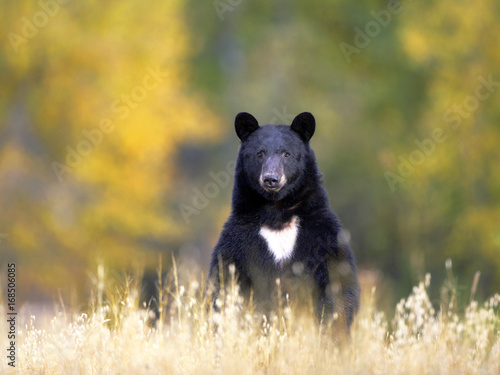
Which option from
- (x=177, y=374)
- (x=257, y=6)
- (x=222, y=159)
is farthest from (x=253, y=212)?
(x=257, y=6)

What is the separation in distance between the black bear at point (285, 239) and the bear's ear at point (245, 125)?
0.76 feet

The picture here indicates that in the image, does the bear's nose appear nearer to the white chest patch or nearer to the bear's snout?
the bear's snout

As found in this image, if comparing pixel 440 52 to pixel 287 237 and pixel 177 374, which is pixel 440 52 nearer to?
pixel 287 237

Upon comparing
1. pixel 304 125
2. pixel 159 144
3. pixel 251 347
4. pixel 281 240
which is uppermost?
pixel 159 144

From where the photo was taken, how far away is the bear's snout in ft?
17.2

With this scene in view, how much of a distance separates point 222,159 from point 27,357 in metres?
14.5

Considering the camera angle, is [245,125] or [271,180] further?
[245,125]

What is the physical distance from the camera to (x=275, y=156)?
215 inches

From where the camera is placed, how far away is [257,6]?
21.2m

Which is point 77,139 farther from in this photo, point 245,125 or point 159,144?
point 245,125

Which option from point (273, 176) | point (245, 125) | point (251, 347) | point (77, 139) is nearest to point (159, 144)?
point (77, 139)

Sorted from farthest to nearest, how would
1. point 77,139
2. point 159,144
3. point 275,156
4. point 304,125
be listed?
1. point 159,144
2. point 77,139
3. point 304,125
4. point 275,156

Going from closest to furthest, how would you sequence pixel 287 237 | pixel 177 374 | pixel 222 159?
pixel 177 374, pixel 287 237, pixel 222 159

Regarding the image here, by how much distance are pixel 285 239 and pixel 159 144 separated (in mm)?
9424
